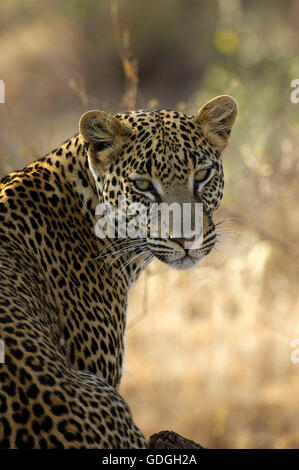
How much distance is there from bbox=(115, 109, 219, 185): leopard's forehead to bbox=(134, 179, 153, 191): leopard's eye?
0.08 metres

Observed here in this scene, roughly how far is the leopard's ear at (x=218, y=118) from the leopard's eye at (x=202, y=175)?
0.36m

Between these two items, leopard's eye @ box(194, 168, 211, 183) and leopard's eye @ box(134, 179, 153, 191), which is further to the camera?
leopard's eye @ box(194, 168, 211, 183)

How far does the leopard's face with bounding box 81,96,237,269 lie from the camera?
7.16 meters

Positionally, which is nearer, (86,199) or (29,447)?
(29,447)

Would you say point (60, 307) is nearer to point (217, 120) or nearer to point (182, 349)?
point (217, 120)

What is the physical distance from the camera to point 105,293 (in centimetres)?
727

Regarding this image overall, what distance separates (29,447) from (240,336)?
11.2 metres

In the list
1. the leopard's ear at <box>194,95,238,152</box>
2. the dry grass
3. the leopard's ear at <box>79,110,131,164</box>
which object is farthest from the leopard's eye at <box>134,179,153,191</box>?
the dry grass

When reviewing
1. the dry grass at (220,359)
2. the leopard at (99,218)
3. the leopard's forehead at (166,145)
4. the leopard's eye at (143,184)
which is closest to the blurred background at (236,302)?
the dry grass at (220,359)

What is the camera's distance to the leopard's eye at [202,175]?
735 cm

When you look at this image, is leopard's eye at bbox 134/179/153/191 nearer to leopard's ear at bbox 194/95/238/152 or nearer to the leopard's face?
the leopard's face

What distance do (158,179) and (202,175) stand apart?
1.34 ft

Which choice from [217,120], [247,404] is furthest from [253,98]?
[217,120]

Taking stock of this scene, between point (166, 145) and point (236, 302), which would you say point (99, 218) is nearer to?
point (166, 145)
